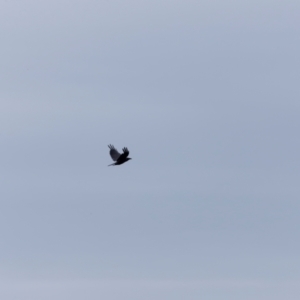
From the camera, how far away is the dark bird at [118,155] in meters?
71.5

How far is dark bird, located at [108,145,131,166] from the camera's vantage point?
71.5 metres

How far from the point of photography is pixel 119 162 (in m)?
72.2

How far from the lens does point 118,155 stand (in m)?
74.5
